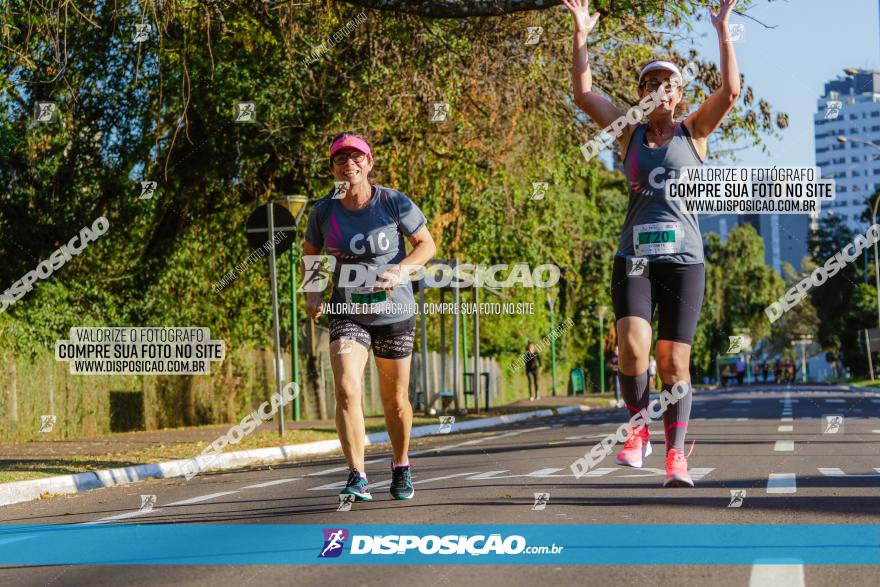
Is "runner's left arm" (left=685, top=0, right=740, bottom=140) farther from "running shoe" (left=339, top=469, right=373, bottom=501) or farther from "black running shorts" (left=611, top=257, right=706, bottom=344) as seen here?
"running shoe" (left=339, top=469, right=373, bottom=501)

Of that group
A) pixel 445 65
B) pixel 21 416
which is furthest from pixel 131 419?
pixel 445 65

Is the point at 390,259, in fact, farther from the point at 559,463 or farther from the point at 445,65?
the point at 445,65

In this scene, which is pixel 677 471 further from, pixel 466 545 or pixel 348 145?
pixel 348 145

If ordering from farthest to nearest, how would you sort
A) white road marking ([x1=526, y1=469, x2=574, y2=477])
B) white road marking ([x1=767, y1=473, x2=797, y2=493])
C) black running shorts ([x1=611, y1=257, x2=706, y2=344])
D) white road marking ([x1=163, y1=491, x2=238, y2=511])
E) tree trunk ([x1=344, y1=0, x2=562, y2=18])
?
1. tree trunk ([x1=344, y1=0, x2=562, y2=18])
2. white road marking ([x1=526, y1=469, x2=574, y2=477])
3. white road marking ([x1=163, y1=491, x2=238, y2=511])
4. white road marking ([x1=767, y1=473, x2=797, y2=493])
5. black running shorts ([x1=611, y1=257, x2=706, y2=344])

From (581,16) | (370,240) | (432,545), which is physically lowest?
(432,545)

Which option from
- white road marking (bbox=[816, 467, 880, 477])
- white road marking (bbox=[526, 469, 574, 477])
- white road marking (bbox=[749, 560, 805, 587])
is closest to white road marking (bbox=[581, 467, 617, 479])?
white road marking (bbox=[526, 469, 574, 477])

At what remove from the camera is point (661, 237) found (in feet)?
20.6

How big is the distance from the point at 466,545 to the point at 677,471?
1.19 meters

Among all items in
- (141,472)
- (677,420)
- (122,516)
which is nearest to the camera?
(677,420)

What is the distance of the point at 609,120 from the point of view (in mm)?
6551

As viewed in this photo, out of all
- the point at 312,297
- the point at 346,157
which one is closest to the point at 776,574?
the point at 312,297

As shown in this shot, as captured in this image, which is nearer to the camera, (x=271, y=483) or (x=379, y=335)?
(x=379, y=335)

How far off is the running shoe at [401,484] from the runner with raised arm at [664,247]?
1.90 metres

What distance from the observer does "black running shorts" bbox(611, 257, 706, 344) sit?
6336 mm
